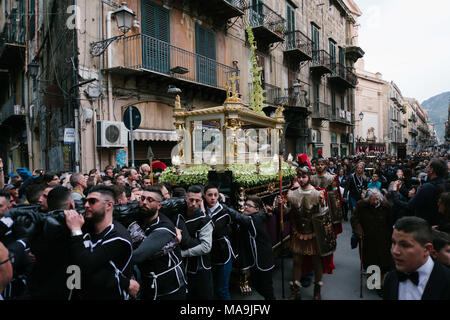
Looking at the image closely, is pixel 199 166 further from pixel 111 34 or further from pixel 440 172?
pixel 111 34

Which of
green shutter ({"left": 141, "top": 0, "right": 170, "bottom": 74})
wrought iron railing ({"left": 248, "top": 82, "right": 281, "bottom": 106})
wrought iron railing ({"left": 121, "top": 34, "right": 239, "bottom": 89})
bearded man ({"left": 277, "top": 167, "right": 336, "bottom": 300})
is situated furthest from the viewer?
wrought iron railing ({"left": 248, "top": 82, "right": 281, "bottom": 106})

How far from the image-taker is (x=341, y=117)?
26.3m

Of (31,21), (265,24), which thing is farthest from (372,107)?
(31,21)

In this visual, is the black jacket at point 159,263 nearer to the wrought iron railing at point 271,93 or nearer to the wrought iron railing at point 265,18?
the wrought iron railing at point 265,18

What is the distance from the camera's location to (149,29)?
35.3 feet

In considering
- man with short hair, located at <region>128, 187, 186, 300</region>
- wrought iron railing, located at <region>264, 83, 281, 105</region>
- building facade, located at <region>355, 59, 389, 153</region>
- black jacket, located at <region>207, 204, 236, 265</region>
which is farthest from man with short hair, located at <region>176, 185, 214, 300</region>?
building facade, located at <region>355, 59, 389, 153</region>

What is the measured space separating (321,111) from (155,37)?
15.6m

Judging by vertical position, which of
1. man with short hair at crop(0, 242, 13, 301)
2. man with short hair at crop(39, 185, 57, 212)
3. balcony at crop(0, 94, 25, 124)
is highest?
balcony at crop(0, 94, 25, 124)

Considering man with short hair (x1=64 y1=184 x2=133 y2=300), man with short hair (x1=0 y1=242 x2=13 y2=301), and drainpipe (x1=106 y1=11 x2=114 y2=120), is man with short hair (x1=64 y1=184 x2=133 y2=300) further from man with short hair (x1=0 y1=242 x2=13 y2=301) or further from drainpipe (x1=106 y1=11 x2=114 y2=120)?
drainpipe (x1=106 y1=11 x2=114 y2=120)

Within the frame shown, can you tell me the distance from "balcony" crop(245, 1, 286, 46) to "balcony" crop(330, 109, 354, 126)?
9853mm

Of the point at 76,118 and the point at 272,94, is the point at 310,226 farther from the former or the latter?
the point at 272,94

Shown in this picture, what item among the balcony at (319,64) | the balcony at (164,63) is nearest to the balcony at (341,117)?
the balcony at (319,64)

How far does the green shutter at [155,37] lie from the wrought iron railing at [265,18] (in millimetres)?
5496

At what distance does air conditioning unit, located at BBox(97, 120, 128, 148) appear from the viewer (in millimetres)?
9180
